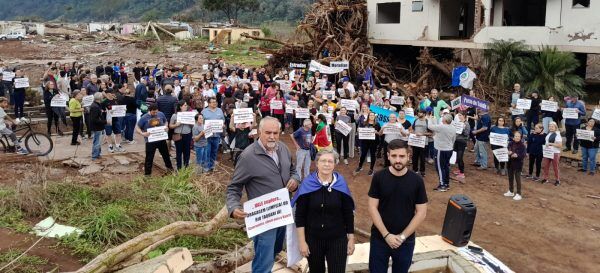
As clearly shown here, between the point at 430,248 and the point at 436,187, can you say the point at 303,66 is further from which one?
the point at 430,248

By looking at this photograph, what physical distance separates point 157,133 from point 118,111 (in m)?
3.19

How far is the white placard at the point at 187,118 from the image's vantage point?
1126 centimetres

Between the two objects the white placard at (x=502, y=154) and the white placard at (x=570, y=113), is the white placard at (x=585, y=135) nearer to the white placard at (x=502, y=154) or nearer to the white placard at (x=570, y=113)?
the white placard at (x=570, y=113)

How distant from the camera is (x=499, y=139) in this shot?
39.4ft

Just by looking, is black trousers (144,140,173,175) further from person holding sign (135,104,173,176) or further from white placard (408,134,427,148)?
white placard (408,134,427,148)


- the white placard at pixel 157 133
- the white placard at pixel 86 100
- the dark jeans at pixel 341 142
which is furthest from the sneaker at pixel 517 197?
the white placard at pixel 86 100

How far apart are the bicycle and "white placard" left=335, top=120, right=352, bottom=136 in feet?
23.8

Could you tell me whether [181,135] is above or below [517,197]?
above

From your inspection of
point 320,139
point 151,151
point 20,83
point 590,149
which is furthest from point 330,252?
point 20,83

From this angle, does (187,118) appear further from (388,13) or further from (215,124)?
(388,13)

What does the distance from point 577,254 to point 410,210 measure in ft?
16.3

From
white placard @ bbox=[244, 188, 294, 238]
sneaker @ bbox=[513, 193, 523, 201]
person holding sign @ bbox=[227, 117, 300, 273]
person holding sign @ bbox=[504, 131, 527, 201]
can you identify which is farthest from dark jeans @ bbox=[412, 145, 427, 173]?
white placard @ bbox=[244, 188, 294, 238]

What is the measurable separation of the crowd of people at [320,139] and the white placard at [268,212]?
10 centimetres

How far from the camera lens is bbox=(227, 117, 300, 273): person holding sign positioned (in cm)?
506
